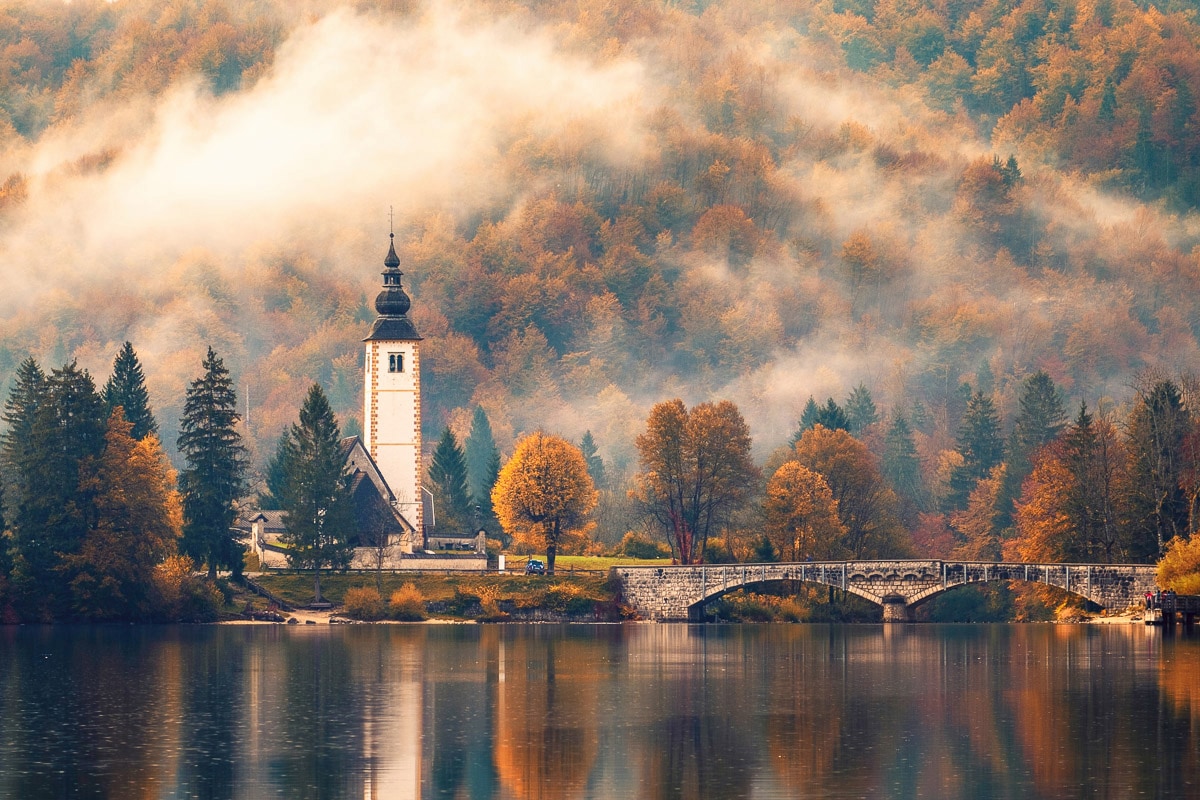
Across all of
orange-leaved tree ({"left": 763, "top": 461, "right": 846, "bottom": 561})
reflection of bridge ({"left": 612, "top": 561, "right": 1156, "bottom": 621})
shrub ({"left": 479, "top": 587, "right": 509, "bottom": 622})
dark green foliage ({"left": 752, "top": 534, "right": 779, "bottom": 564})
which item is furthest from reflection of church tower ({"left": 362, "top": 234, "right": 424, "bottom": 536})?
orange-leaved tree ({"left": 763, "top": 461, "right": 846, "bottom": 561})

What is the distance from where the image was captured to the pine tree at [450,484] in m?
182

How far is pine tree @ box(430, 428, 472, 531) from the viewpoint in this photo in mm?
181500

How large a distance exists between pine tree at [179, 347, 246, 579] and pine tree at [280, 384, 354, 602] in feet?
Result: 15.4

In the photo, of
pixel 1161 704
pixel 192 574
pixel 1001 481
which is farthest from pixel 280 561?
pixel 1161 704

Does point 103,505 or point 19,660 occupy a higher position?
point 103,505

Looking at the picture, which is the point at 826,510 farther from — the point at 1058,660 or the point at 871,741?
the point at 871,741

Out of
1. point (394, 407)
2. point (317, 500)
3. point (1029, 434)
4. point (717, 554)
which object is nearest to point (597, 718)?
point (317, 500)

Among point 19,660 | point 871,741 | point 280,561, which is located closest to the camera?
point 871,741

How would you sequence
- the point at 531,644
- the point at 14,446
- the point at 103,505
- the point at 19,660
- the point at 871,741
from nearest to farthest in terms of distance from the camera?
the point at 871,741, the point at 19,660, the point at 531,644, the point at 103,505, the point at 14,446

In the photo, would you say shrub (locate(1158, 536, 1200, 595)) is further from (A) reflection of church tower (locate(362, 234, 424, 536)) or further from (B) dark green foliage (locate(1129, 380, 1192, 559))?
(A) reflection of church tower (locate(362, 234, 424, 536))

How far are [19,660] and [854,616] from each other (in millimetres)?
61220

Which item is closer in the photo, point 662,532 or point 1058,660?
point 1058,660

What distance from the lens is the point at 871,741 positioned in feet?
215

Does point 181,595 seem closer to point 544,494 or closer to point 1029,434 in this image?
point 544,494
